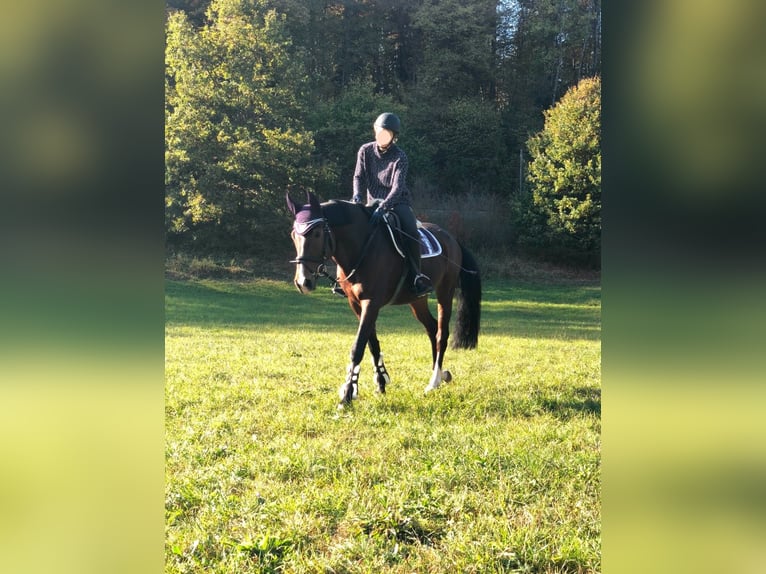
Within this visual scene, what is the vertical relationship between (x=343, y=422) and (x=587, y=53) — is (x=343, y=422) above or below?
below

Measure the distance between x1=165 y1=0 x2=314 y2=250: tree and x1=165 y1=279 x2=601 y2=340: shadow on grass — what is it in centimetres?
150

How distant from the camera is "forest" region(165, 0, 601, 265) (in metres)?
11.8

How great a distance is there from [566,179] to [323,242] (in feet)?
28.2

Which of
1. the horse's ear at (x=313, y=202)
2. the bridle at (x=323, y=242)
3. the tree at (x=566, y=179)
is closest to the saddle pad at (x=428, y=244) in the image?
the bridle at (x=323, y=242)

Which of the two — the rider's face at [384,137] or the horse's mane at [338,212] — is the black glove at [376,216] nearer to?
the horse's mane at [338,212]

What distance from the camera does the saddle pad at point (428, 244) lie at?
4.96 m

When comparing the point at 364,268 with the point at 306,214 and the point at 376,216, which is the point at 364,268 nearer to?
the point at 376,216

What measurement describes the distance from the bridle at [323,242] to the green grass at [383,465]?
3.22 feet

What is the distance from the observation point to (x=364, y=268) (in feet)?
14.1
